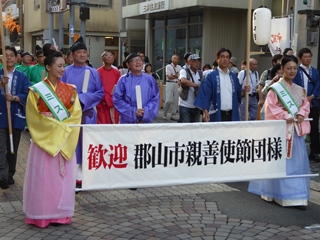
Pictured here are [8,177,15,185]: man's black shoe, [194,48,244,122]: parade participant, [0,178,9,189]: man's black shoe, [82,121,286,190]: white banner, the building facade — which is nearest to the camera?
[82,121,286,190]: white banner

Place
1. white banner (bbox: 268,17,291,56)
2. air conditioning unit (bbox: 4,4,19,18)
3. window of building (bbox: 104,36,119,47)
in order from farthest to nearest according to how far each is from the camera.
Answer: air conditioning unit (bbox: 4,4,19,18) < window of building (bbox: 104,36,119,47) < white banner (bbox: 268,17,291,56)

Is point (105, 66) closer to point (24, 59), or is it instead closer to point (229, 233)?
point (24, 59)

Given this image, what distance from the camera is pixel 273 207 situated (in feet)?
18.1

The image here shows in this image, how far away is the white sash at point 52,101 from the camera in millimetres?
4781

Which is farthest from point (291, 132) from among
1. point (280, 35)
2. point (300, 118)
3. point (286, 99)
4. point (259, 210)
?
point (280, 35)

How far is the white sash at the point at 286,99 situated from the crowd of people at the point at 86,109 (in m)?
0.01

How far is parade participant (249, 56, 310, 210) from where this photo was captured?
5445mm

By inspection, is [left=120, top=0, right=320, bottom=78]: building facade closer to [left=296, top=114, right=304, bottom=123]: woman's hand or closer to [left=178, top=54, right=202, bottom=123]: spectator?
[left=178, top=54, right=202, bottom=123]: spectator

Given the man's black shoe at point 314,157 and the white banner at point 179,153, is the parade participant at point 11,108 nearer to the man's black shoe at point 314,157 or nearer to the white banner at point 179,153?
the white banner at point 179,153

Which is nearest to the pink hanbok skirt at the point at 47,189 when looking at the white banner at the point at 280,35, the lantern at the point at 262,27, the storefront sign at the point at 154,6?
the lantern at the point at 262,27

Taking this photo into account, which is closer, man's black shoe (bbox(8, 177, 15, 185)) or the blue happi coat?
man's black shoe (bbox(8, 177, 15, 185))

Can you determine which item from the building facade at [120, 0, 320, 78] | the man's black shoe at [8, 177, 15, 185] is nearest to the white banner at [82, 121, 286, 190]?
the man's black shoe at [8, 177, 15, 185]

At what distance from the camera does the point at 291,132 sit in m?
5.42

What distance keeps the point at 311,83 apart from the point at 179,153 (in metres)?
3.95
